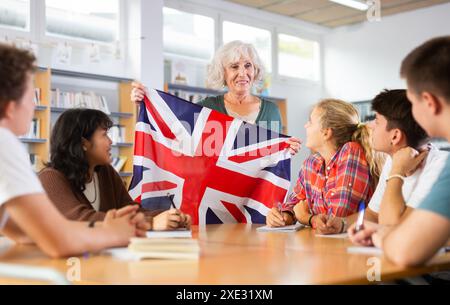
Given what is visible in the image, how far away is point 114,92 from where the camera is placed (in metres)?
7.69

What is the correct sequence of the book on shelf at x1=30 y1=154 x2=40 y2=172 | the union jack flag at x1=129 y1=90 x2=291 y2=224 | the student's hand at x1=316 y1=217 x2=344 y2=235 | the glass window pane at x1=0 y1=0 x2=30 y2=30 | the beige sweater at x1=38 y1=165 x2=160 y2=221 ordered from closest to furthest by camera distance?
the beige sweater at x1=38 y1=165 x2=160 y2=221 < the student's hand at x1=316 y1=217 x2=344 y2=235 < the union jack flag at x1=129 y1=90 x2=291 y2=224 < the book on shelf at x1=30 y1=154 x2=40 y2=172 < the glass window pane at x1=0 y1=0 x2=30 y2=30

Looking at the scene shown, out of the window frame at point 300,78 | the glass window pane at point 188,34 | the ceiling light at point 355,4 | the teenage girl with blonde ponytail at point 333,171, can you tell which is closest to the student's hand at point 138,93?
the teenage girl with blonde ponytail at point 333,171

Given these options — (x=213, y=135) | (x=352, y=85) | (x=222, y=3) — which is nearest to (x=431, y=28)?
(x=352, y=85)

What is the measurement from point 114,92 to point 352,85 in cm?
475

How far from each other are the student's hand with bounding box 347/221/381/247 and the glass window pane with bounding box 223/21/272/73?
770 cm

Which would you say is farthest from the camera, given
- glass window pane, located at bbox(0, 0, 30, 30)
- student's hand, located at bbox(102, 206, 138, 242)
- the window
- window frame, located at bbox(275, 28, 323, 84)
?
the window

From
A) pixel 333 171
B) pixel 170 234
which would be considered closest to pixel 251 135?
pixel 333 171

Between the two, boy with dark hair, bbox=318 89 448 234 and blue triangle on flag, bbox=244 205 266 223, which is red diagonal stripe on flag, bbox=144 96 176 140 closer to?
blue triangle on flag, bbox=244 205 266 223

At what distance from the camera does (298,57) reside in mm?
10641

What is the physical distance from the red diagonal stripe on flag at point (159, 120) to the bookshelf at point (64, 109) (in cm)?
355

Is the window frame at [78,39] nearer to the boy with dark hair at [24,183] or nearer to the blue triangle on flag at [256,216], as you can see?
the blue triangle on flag at [256,216]

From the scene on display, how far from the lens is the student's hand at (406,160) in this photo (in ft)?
7.17

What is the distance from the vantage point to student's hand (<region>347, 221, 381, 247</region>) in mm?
1771

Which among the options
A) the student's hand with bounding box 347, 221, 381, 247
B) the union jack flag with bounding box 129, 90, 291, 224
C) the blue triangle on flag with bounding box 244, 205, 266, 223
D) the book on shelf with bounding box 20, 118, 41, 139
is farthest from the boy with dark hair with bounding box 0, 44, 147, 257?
the book on shelf with bounding box 20, 118, 41, 139
